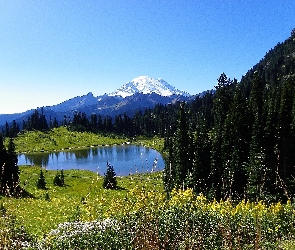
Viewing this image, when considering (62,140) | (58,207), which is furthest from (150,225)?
(62,140)

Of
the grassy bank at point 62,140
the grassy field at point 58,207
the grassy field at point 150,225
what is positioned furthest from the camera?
the grassy bank at point 62,140

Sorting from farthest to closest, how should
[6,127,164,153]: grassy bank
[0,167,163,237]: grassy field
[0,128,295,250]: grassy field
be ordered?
[6,127,164,153]: grassy bank < [0,167,163,237]: grassy field < [0,128,295,250]: grassy field

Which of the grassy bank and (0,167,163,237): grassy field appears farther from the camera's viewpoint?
the grassy bank

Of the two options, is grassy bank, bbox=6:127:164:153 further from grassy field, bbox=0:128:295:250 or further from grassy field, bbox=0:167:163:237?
grassy field, bbox=0:128:295:250

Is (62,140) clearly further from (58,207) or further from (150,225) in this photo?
(150,225)

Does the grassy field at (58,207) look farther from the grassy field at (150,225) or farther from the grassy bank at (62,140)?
the grassy bank at (62,140)

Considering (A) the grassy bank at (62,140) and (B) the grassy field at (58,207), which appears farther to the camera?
(A) the grassy bank at (62,140)

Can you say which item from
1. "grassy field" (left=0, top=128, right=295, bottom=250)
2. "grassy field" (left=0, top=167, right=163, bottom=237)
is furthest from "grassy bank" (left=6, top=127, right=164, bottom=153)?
"grassy field" (left=0, top=128, right=295, bottom=250)

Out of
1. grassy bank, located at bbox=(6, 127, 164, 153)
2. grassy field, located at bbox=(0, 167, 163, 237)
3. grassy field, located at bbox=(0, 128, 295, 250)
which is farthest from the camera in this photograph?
A: grassy bank, located at bbox=(6, 127, 164, 153)

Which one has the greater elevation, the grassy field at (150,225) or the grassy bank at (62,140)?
the grassy field at (150,225)

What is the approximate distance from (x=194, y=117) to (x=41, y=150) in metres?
87.4

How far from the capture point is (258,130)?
42781 mm

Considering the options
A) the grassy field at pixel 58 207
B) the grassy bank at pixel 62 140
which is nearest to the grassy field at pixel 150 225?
the grassy field at pixel 58 207

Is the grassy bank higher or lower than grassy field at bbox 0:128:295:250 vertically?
lower
